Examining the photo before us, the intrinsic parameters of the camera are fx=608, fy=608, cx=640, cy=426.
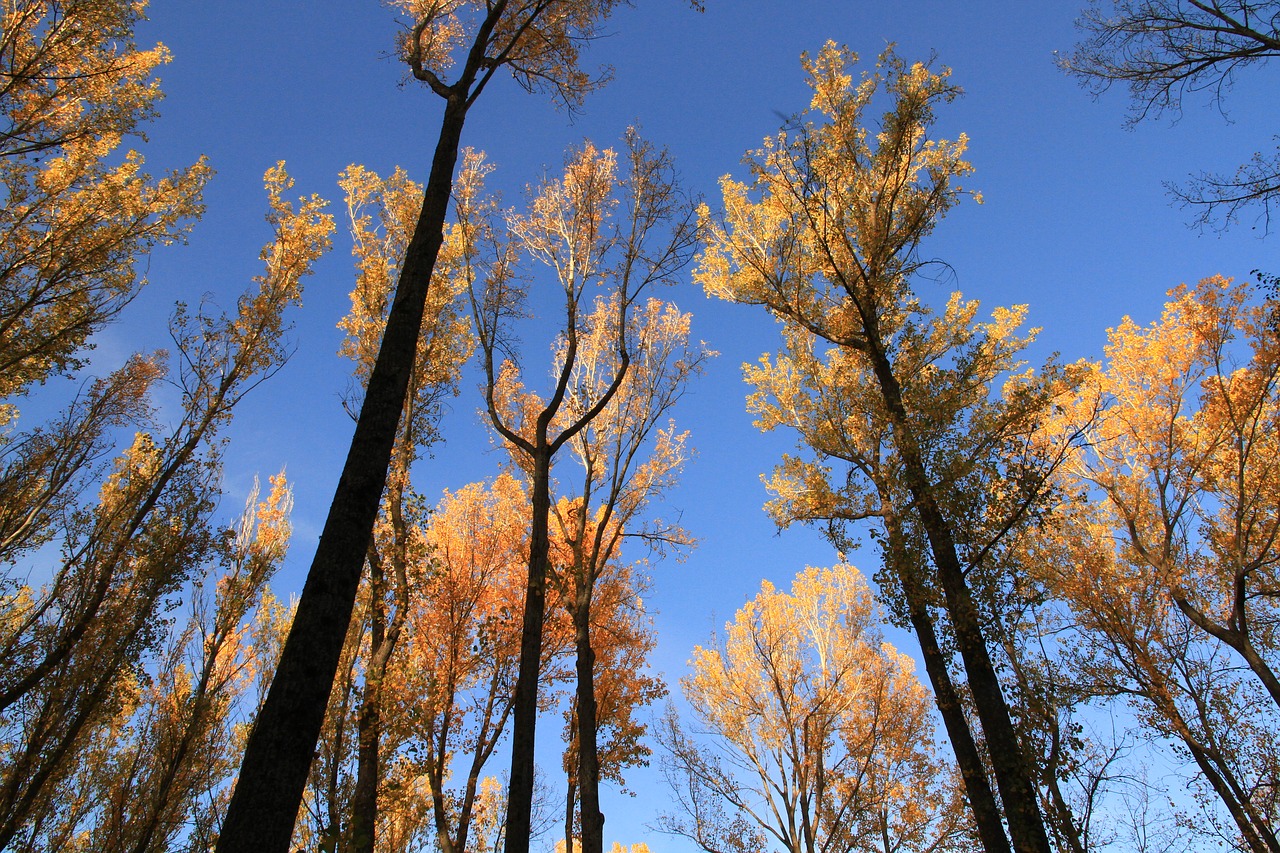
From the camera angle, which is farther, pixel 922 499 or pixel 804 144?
pixel 804 144

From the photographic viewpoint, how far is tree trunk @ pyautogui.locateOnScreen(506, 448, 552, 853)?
5984 millimetres

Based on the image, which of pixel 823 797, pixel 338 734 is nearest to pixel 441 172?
pixel 338 734

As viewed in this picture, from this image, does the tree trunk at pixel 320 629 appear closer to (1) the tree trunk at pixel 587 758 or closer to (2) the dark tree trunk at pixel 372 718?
(2) the dark tree trunk at pixel 372 718

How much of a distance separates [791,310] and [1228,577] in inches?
416

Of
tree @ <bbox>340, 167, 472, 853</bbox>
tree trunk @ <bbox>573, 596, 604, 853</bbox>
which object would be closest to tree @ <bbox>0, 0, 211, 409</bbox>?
tree @ <bbox>340, 167, 472, 853</bbox>

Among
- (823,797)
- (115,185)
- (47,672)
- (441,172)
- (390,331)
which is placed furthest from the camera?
A: (823,797)

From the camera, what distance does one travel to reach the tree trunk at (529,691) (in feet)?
19.6

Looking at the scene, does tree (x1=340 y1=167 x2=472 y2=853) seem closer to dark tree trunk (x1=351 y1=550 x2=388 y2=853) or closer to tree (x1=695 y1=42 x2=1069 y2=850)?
dark tree trunk (x1=351 y1=550 x2=388 y2=853)

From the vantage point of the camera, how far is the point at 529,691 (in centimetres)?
673

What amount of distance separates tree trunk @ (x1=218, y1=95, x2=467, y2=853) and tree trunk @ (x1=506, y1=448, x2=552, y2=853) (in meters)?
3.76

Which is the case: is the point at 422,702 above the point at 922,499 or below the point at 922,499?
below

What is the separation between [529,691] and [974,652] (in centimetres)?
511

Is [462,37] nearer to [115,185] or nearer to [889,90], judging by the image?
[115,185]

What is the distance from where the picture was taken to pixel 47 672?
7.54 metres
